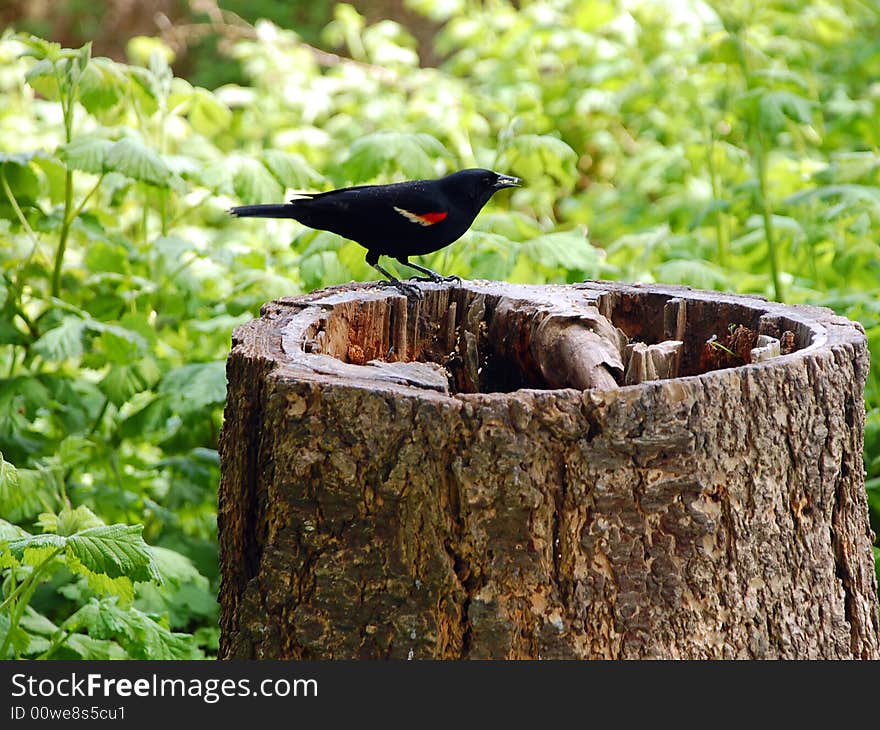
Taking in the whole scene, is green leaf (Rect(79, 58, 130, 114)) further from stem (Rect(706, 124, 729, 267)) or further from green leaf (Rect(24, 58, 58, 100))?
stem (Rect(706, 124, 729, 267))

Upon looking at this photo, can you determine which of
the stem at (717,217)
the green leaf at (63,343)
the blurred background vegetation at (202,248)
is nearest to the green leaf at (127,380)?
the blurred background vegetation at (202,248)

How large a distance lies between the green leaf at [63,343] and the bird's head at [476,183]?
3.95 feet

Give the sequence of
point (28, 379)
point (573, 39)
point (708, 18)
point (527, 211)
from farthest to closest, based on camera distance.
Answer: point (527, 211) → point (573, 39) → point (708, 18) → point (28, 379)

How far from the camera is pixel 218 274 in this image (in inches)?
152

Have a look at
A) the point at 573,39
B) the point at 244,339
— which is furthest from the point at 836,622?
the point at 573,39

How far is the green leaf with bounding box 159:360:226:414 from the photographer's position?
320cm

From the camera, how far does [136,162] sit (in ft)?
10.6

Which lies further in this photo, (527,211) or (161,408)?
(527,211)

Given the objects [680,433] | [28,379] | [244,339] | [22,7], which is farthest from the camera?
[22,7]

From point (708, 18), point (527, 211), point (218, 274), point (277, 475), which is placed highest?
point (708, 18)

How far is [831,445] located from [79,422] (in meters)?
2.54

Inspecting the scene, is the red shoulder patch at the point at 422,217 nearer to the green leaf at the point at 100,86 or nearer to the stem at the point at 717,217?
the green leaf at the point at 100,86

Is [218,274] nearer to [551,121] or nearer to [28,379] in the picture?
[28,379]

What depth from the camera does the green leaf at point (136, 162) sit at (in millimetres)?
3201
